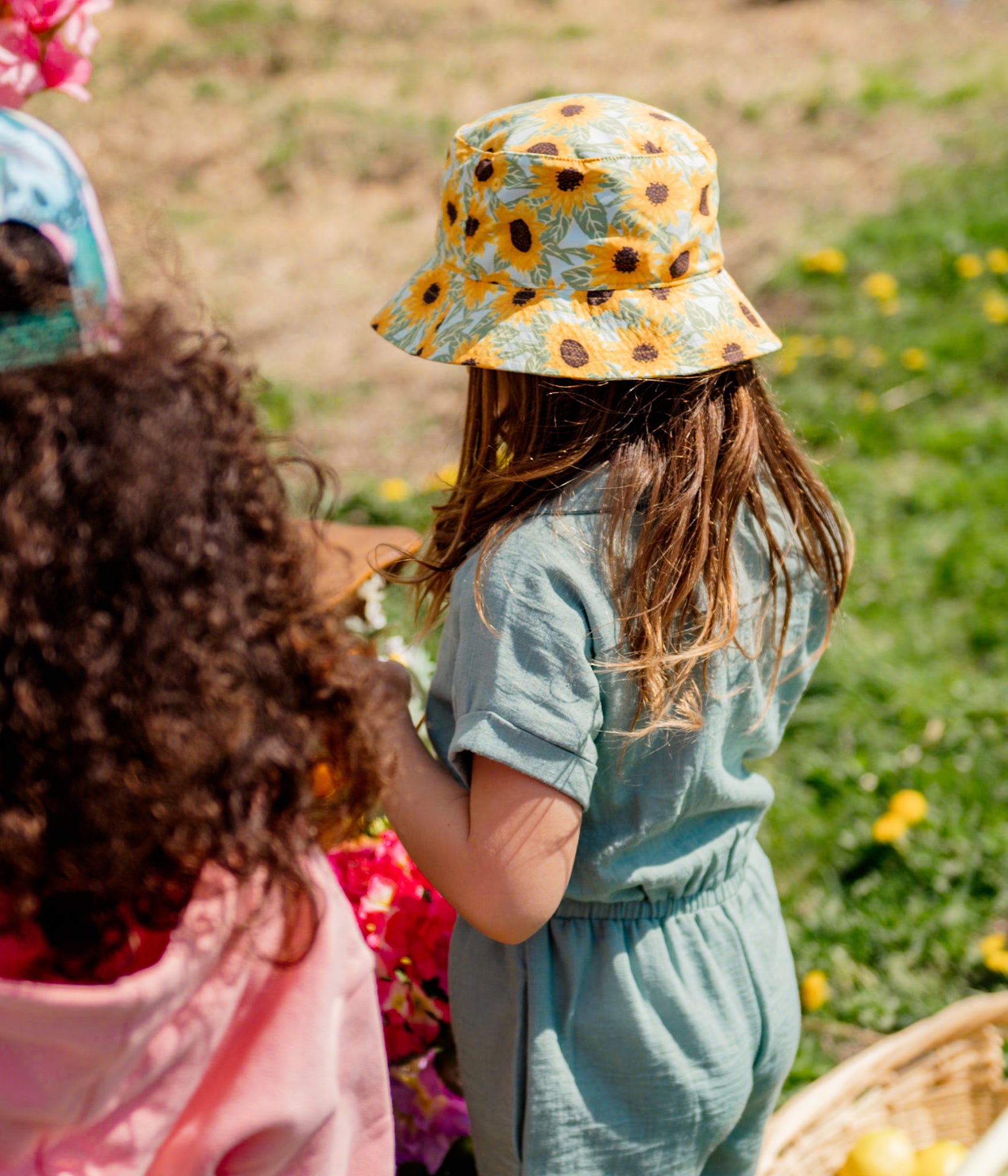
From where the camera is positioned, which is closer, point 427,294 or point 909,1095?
point 427,294

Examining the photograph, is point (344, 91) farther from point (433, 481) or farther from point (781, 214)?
point (433, 481)

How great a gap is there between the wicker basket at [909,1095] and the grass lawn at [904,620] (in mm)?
249

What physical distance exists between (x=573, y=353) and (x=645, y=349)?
0.25 feet

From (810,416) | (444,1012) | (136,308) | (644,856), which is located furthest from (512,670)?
(810,416)

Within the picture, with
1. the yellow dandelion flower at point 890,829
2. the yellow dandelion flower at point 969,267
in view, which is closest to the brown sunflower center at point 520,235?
the yellow dandelion flower at point 890,829

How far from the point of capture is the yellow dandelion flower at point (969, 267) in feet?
14.1

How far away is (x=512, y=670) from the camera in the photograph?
3.62ft

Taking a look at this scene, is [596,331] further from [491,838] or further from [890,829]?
[890,829]

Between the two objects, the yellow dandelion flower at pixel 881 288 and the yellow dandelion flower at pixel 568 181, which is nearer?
the yellow dandelion flower at pixel 568 181

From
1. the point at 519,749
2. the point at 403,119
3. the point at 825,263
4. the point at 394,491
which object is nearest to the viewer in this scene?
the point at 519,749

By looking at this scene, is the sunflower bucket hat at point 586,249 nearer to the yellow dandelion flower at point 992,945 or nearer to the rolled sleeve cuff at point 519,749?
the rolled sleeve cuff at point 519,749

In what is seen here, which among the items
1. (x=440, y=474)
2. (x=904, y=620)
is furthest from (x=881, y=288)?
(x=440, y=474)

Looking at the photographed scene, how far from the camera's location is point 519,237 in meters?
1.17

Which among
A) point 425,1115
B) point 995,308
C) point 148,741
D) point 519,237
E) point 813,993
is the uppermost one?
point 519,237
